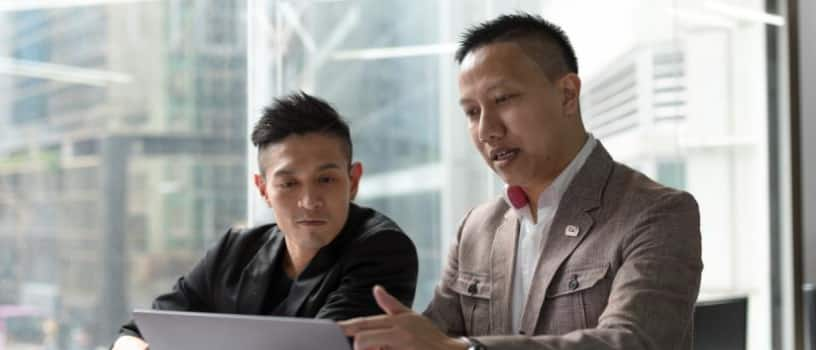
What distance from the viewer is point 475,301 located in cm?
186

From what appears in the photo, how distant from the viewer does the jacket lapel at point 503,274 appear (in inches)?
70.5

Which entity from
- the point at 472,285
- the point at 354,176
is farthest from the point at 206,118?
the point at 472,285

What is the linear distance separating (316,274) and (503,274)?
0.36 metres

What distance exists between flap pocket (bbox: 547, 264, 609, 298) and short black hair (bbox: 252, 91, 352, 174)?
1.65ft

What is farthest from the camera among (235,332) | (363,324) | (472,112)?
(472,112)

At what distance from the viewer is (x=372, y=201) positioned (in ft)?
12.0

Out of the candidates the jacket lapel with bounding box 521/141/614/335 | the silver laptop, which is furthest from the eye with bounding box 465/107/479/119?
the silver laptop

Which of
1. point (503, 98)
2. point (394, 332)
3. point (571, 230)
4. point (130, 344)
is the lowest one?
point (130, 344)

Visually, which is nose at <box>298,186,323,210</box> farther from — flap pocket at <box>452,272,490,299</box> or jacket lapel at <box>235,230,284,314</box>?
flap pocket at <box>452,272,490,299</box>

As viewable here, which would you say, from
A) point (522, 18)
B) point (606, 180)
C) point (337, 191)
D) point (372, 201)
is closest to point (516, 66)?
point (522, 18)

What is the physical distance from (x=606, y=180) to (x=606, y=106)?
2160 mm

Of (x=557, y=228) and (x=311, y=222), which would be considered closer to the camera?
(x=557, y=228)

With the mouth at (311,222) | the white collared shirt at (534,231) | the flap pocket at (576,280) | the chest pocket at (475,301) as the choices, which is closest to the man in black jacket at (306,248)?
the mouth at (311,222)

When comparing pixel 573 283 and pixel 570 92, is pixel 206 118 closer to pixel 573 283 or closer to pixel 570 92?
pixel 570 92
